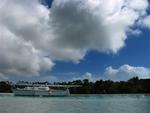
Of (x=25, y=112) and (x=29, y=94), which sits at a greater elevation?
(x=29, y=94)

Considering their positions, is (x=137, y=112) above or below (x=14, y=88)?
below

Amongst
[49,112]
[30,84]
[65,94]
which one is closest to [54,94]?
[65,94]

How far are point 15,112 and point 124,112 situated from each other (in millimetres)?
15056

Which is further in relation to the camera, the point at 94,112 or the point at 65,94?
the point at 65,94

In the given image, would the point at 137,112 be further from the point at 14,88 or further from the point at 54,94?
the point at 14,88

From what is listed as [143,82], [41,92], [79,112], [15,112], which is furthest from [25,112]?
[143,82]

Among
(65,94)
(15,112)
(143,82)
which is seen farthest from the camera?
(143,82)

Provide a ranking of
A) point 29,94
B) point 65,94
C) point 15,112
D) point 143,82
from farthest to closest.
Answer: point 143,82, point 65,94, point 29,94, point 15,112

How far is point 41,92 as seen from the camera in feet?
534

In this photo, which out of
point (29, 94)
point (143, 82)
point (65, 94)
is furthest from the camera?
point (143, 82)

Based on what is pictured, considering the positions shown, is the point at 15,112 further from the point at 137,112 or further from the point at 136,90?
the point at 136,90

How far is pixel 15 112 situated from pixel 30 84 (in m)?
137

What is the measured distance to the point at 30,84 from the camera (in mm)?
183875

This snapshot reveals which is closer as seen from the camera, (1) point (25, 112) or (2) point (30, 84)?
(1) point (25, 112)
